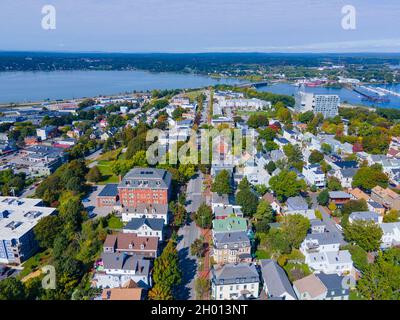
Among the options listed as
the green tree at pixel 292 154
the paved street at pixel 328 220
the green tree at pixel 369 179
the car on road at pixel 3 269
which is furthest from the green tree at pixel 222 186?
the car on road at pixel 3 269

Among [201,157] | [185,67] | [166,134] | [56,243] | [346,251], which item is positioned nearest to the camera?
[346,251]

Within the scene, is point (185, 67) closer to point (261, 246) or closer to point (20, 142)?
point (20, 142)

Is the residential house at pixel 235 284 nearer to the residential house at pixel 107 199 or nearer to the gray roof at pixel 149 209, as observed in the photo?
the gray roof at pixel 149 209

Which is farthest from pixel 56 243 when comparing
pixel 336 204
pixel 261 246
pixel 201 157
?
pixel 336 204

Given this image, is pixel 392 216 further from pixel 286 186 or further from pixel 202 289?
pixel 202 289

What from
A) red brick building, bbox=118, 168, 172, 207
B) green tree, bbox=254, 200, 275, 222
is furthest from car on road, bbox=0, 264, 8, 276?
green tree, bbox=254, 200, 275, 222

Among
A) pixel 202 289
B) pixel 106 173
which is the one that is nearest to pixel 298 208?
pixel 202 289

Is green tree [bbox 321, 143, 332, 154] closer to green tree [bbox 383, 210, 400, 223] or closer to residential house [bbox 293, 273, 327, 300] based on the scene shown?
green tree [bbox 383, 210, 400, 223]
